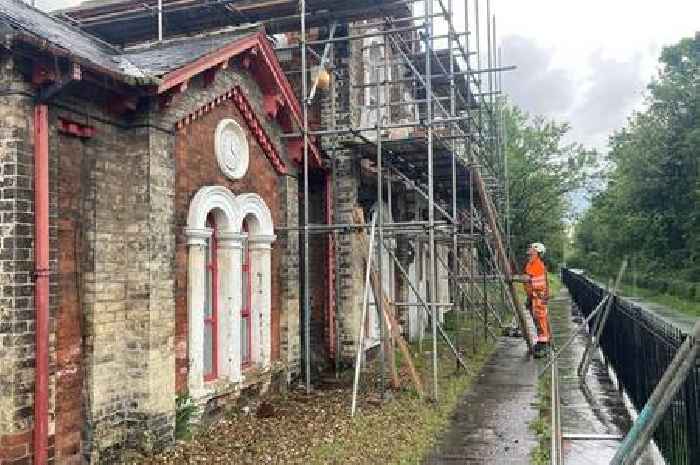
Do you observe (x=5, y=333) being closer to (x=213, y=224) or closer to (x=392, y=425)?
(x=213, y=224)

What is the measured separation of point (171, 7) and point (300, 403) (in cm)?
773

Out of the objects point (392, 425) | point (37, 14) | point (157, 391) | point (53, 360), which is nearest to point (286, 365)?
point (392, 425)

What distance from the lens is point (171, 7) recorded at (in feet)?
41.3

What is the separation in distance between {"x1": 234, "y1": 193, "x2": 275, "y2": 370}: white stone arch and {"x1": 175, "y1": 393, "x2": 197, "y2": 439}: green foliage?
188 cm

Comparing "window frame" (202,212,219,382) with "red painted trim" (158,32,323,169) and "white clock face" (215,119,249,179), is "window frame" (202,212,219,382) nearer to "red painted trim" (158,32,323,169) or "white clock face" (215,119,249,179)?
"white clock face" (215,119,249,179)

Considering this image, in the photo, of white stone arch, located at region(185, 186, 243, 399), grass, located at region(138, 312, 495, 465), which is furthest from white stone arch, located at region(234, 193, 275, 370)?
grass, located at region(138, 312, 495, 465)

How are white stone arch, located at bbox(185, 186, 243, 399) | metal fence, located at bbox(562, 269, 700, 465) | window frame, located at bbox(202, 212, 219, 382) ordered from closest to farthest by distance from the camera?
1. metal fence, located at bbox(562, 269, 700, 465)
2. white stone arch, located at bbox(185, 186, 243, 399)
3. window frame, located at bbox(202, 212, 219, 382)

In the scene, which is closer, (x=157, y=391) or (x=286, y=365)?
(x=157, y=391)

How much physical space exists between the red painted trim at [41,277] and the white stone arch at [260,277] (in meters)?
3.75

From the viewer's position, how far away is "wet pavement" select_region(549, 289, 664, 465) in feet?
23.7

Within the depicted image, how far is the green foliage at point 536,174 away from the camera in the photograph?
38.9m

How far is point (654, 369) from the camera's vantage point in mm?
7480

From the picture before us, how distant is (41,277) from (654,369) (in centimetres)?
645

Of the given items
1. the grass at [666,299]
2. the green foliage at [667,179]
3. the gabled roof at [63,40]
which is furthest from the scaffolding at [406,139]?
the green foliage at [667,179]
